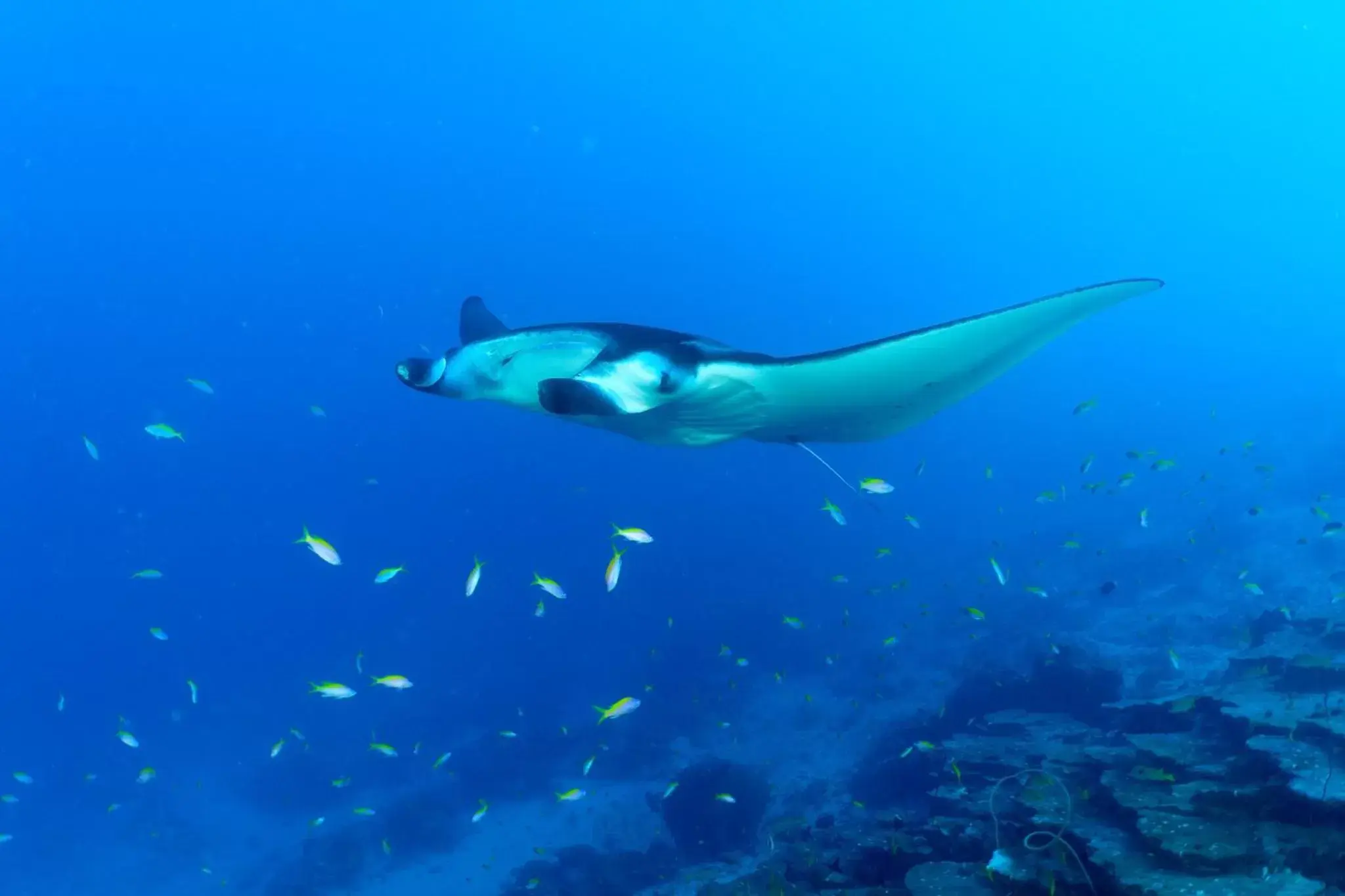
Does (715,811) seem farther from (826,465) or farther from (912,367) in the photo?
(912,367)

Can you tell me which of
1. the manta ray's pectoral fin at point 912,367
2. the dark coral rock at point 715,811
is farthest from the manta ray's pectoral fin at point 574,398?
the dark coral rock at point 715,811

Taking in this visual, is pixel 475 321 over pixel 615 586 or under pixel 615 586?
over

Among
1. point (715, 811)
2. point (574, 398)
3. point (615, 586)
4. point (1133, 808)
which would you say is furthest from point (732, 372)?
point (715, 811)

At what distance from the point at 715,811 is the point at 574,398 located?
11.3m

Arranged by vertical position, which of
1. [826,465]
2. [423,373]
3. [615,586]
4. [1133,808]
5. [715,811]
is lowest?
[1133,808]

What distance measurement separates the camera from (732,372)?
8.62ft

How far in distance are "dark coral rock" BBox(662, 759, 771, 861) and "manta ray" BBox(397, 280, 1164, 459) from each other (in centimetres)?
998

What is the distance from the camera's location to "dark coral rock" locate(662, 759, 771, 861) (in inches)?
445

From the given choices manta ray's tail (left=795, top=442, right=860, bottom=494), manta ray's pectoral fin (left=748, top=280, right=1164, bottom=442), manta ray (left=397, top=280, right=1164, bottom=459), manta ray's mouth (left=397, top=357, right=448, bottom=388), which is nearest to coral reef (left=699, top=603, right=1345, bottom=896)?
manta ray's tail (left=795, top=442, right=860, bottom=494)

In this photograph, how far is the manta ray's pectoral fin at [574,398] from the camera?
2.21 m

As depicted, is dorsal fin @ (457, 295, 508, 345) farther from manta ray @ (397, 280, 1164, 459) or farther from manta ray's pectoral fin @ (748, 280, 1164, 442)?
manta ray's pectoral fin @ (748, 280, 1164, 442)

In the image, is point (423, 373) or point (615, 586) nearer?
point (423, 373)

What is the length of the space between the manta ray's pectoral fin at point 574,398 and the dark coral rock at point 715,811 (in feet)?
34.8

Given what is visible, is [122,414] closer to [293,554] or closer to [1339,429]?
[293,554]
